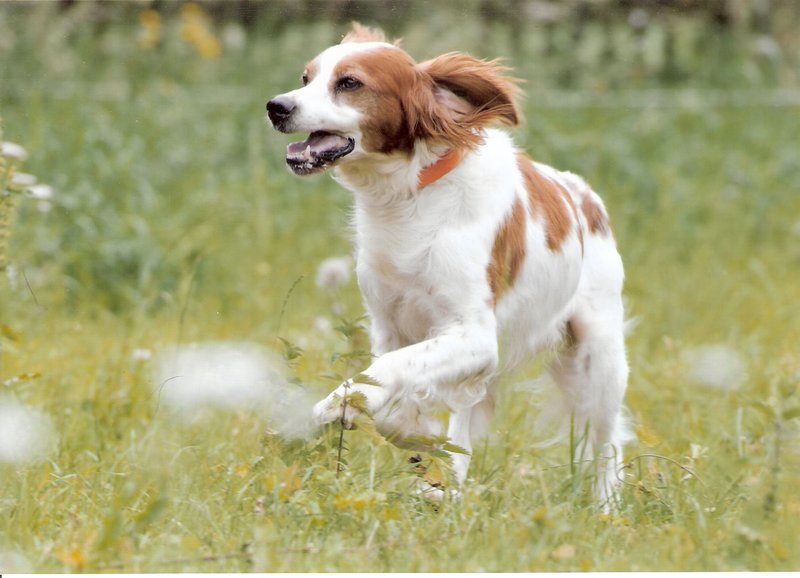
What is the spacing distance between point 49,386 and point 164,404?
27.0 inches

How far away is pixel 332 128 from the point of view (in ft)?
10.6

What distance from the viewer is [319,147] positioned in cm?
324

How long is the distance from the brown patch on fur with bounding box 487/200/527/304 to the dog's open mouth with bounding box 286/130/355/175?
467 mm

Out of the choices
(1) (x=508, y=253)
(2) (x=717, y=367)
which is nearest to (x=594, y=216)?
(1) (x=508, y=253)

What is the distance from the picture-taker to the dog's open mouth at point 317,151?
3.16m

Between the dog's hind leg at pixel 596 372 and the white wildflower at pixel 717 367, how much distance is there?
0.85 m

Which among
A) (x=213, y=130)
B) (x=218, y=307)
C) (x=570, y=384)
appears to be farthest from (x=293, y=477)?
(x=213, y=130)

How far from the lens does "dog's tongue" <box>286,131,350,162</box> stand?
3.19 meters

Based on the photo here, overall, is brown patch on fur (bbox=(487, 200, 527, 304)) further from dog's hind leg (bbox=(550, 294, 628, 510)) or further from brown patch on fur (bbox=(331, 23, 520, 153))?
dog's hind leg (bbox=(550, 294, 628, 510))

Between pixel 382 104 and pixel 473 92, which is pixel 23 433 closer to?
pixel 382 104

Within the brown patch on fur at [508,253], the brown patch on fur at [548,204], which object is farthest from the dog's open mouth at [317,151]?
the brown patch on fur at [548,204]

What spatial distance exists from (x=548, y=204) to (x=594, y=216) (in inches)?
13.4

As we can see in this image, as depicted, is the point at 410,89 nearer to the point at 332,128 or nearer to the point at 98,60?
the point at 332,128

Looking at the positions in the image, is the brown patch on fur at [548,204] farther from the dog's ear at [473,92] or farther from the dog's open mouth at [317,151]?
the dog's open mouth at [317,151]
